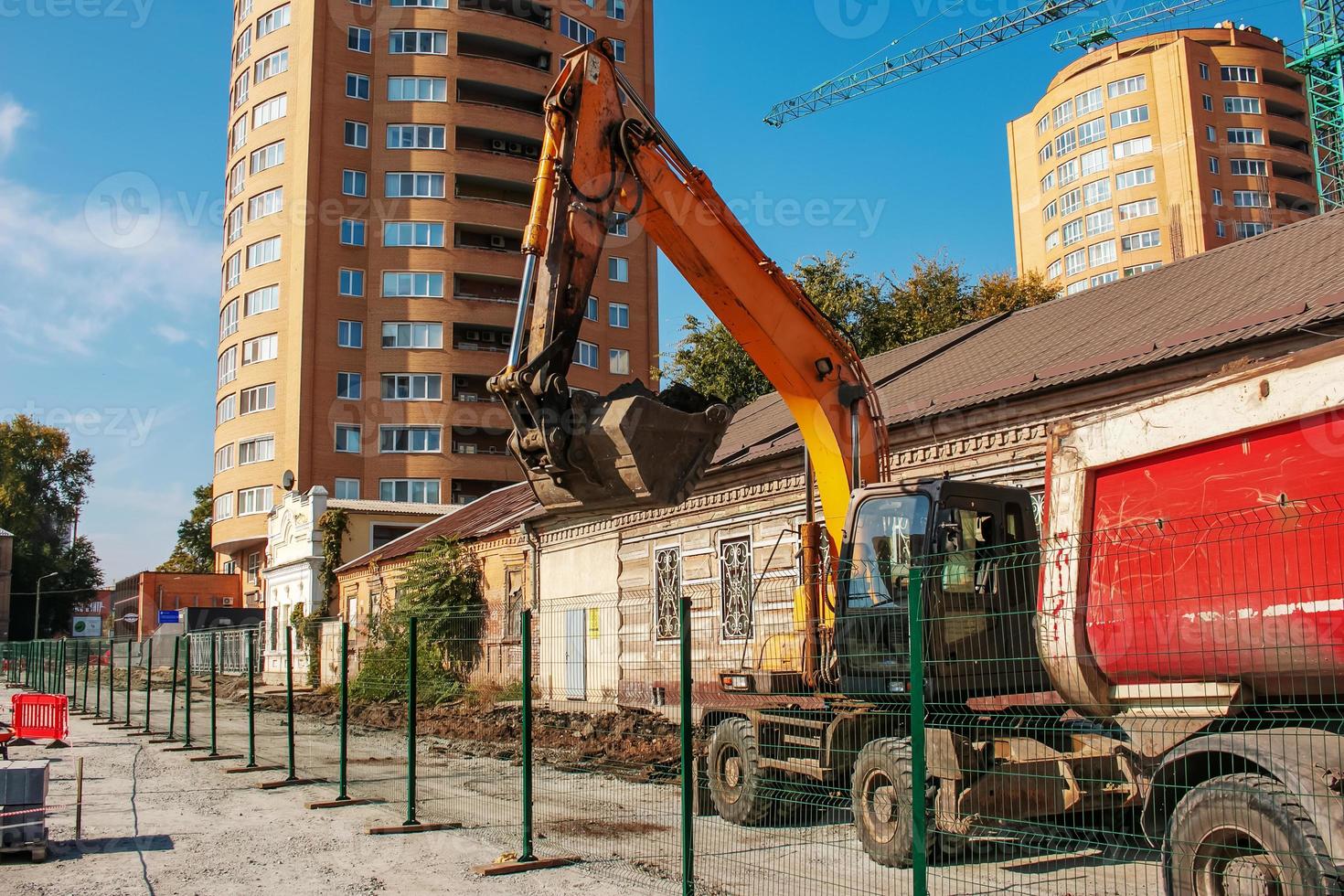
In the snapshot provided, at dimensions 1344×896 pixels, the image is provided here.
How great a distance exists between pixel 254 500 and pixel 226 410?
6.25 m

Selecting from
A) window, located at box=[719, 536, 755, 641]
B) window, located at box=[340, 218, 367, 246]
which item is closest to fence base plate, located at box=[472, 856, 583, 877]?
window, located at box=[719, 536, 755, 641]

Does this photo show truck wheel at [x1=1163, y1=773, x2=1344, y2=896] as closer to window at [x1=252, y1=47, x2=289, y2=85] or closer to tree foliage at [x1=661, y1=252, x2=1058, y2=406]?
tree foliage at [x1=661, y1=252, x2=1058, y2=406]

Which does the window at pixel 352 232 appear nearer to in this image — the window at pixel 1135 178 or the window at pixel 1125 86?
the window at pixel 1135 178

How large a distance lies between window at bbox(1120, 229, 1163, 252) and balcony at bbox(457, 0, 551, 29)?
40.0m

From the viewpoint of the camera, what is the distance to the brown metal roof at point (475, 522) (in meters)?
27.9

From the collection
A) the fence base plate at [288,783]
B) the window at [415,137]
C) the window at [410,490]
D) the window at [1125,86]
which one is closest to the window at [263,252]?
the window at [415,137]

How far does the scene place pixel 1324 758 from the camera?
17.3 ft

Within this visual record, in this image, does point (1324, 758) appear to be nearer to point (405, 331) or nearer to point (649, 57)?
point (405, 331)

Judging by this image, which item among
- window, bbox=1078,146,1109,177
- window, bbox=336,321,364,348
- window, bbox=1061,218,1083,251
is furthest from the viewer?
window, bbox=1061,218,1083,251

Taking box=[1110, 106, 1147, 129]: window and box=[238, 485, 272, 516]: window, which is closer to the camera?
box=[238, 485, 272, 516]: window

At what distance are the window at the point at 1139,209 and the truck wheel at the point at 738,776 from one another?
72531mm

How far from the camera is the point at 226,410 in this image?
60.9 metres

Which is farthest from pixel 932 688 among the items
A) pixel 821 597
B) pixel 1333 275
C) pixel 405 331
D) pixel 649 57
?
pixel 649 57

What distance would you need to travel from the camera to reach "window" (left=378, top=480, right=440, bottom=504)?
56188 mm
